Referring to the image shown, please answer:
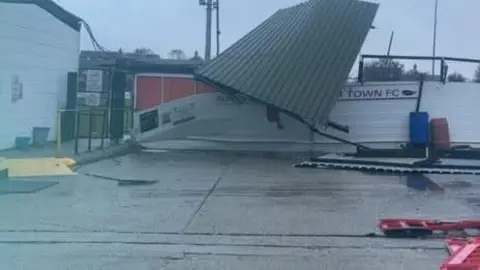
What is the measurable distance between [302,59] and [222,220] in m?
13.7

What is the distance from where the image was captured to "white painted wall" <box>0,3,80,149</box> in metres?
20.6

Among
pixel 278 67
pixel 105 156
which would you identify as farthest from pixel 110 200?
Result: pixel 278 67

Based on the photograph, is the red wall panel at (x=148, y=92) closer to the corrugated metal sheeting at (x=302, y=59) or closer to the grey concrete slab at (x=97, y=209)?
the corrugated metal sheeting at (x=302, y=59)

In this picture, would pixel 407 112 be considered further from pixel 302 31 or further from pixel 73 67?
pixel 73 67

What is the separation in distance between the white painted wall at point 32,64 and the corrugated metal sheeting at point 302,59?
5507mm

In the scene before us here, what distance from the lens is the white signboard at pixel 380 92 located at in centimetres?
2361

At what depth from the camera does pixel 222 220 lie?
9.72 meters

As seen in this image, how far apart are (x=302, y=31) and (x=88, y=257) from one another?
17737 millimetres

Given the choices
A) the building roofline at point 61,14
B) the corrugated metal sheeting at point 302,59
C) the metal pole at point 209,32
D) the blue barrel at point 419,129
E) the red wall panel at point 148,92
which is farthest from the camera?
the metal pole at point 209,32

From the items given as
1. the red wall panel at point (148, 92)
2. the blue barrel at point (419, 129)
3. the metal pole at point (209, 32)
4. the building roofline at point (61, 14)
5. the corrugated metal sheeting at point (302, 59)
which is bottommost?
the blue barrel at point (419, 129)

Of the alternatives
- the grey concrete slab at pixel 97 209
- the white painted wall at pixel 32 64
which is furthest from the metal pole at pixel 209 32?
the grey concrete slab at pixel 97 209

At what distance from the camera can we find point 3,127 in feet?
66.8

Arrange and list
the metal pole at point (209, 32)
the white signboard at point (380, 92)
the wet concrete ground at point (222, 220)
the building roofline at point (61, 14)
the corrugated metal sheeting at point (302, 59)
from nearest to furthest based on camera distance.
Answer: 1. the wet concrete ground at point (222, 220)
2. the corrugated metal sheeting at point (302, 59)
3. the white signboard at point (380, 92)
4. the building roofline at point (61, 14)
5. the metal pole at point (209, 32)

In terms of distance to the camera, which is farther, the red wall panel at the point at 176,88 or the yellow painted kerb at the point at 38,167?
the red wall panel at the point at 176,88
